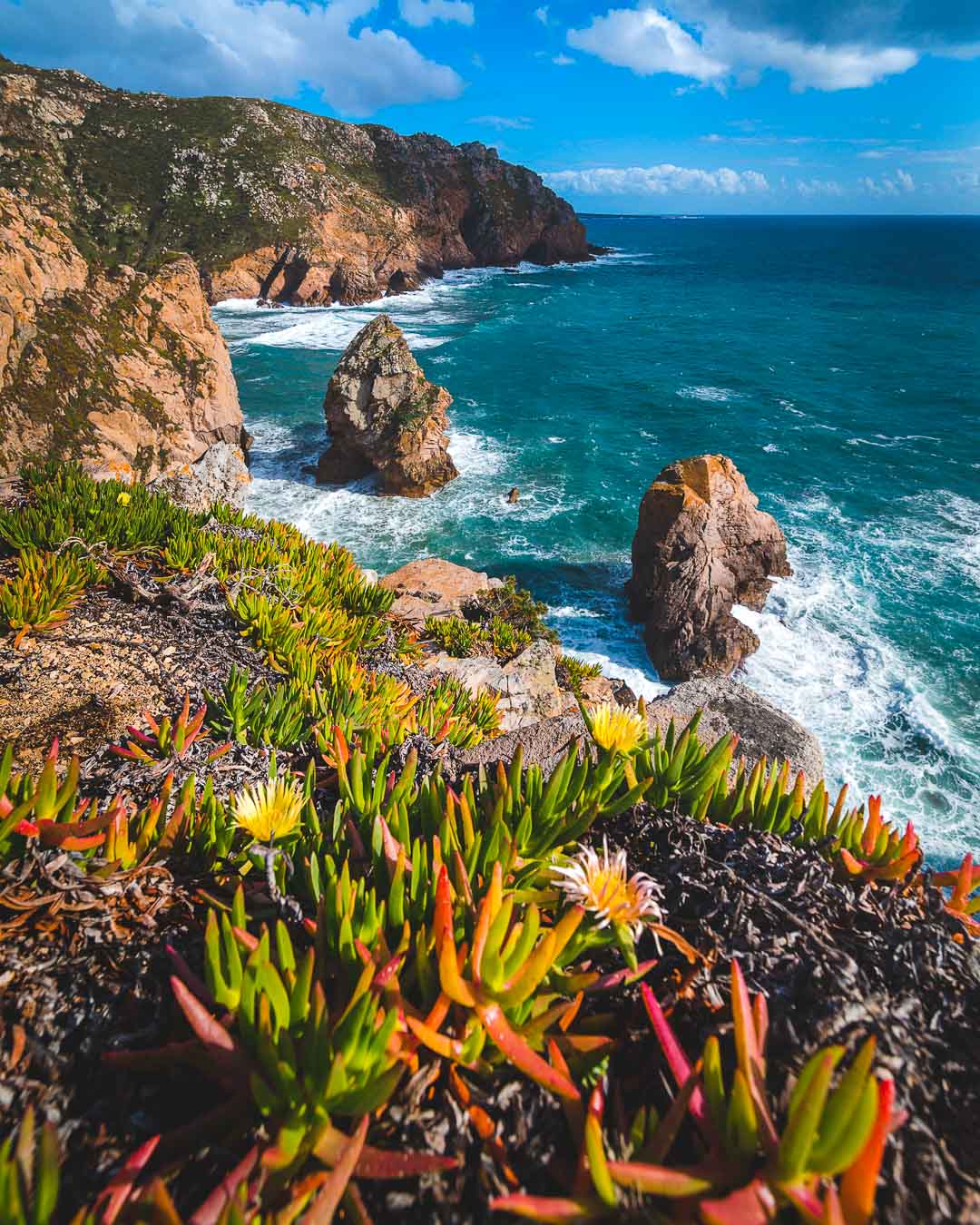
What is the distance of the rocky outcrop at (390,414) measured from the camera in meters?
24.3

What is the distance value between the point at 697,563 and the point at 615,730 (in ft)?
48.9

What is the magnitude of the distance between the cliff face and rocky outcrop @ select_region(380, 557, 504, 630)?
28.7 feet

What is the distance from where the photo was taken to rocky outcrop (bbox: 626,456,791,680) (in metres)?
16.3

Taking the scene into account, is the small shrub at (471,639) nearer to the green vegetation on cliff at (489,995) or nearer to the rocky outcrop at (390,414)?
the green vegetation on cliff at (489,995)

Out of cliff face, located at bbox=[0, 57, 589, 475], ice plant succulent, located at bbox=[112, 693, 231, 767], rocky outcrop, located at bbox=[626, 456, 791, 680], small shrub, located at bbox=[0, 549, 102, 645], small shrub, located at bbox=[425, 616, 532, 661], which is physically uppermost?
cliff face, located at bbox=[0, 57, 589, 475]

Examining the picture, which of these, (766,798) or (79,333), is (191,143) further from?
(766,798)

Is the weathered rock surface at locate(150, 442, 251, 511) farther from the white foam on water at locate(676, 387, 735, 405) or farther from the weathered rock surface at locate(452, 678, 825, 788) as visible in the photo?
the white foam on water at locate(676, 387, 735, 405)

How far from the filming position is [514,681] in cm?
724

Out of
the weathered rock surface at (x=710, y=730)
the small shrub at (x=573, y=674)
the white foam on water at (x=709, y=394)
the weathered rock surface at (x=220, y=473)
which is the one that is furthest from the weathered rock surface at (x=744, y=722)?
the white foam on water at (x=709, y=394)

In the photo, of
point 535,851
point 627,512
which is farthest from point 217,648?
point 627,512

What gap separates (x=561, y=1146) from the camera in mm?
1371

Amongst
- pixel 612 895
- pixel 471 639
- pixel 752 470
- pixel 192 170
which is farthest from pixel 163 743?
pixel 192 170

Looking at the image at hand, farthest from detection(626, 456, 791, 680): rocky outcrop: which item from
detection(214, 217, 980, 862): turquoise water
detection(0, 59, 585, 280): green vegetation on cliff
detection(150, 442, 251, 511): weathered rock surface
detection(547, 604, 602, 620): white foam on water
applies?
detection(0, 59, 585, 280): green vegetation on cliff

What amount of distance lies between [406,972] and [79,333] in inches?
740
